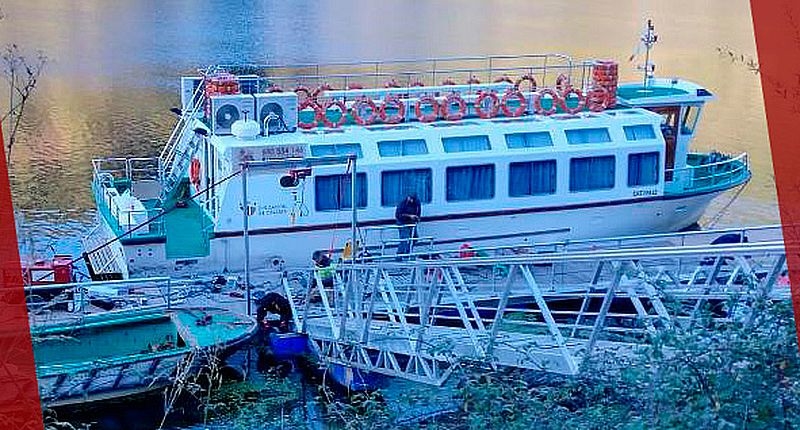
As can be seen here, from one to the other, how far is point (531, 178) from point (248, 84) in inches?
181

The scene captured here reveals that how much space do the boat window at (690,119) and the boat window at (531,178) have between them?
2.91 meters

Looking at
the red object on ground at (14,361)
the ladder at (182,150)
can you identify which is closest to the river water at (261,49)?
the ladder at (182,150)

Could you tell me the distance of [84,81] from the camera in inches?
1067

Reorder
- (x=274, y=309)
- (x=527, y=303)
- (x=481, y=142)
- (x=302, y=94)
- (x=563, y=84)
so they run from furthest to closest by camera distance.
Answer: (x=563, y=84) < (x=302, y=94) < (x=481, y=142) < (x=527, y=303) < (x=274, y=309)

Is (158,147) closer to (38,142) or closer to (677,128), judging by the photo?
(38,142)

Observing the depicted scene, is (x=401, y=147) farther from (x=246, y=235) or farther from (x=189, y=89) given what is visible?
(x=189, y=89)

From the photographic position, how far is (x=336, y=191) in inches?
558

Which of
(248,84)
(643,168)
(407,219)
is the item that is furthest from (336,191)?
(643,168)

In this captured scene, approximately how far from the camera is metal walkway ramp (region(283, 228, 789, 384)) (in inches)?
224

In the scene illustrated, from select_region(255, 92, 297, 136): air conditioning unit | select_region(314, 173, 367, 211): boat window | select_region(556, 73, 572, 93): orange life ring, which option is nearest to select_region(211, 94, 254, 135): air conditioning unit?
select_region(255, 92, 297, 136): air conditioning unit

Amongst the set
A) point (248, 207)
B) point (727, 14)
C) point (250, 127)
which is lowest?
point (248, 207)

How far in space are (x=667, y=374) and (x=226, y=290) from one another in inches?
371

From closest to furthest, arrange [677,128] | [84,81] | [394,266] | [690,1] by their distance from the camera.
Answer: [394,266], [677,128], [84,81], [690,1]

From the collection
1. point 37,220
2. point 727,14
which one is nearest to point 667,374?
point 37,220
